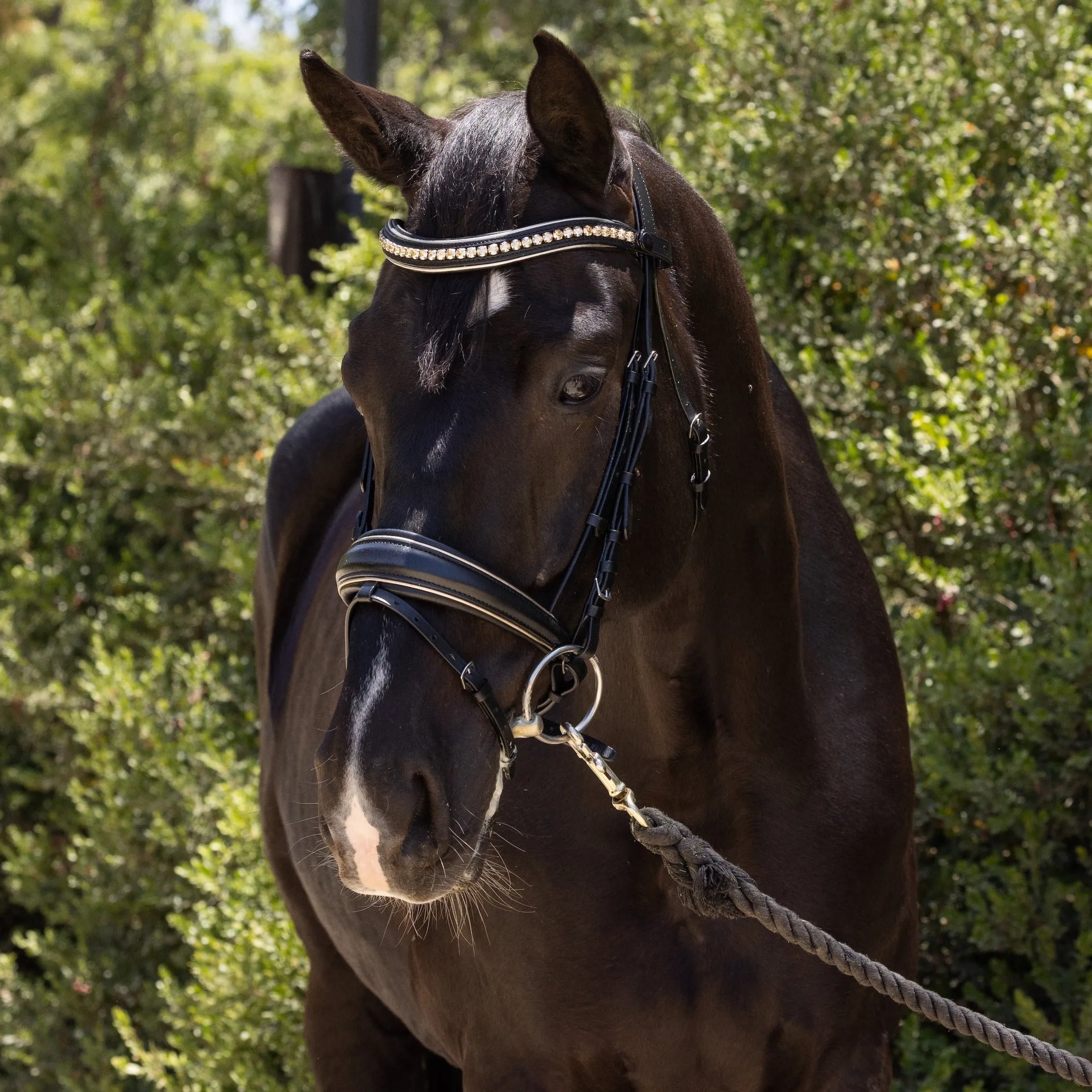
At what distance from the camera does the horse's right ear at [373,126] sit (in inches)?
71.1

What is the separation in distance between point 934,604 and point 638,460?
86.3 inches

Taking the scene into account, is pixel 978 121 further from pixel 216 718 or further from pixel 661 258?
pixel 216 718

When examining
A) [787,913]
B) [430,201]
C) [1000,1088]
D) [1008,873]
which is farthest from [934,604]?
[430,201]

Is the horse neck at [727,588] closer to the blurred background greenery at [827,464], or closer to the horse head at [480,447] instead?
the horse head at [480,447]

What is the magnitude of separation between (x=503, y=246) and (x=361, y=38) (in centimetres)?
410

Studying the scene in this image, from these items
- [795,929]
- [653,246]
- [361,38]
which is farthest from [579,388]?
[361,38]

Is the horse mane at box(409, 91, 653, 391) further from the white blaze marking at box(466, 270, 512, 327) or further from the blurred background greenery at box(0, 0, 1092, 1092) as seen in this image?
the blurred background greenery at box(0, 0, 1092, 1092)

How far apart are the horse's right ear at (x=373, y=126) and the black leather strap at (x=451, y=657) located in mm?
598

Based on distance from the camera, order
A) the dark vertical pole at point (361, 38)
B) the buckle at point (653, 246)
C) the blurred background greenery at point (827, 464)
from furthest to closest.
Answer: the dark vertical pole at point (361, 38) < the blurred background greenery at point (827, 464) < the buckle at point (653, 246)

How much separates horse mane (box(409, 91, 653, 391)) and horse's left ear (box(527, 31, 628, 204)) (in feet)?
0.13

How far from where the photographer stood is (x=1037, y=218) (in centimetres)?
353

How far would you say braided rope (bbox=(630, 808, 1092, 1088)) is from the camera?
1802 millimetres

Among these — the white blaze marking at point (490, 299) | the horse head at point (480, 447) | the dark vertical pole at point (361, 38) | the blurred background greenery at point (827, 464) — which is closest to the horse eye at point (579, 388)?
the horse head at point (480, 447)

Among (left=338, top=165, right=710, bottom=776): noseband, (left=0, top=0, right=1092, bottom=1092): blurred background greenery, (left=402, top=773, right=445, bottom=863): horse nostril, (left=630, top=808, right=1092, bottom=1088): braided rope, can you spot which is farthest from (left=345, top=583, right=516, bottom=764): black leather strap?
(left=0, top=0, right=1092, bottom=1092): blurred background greenery
